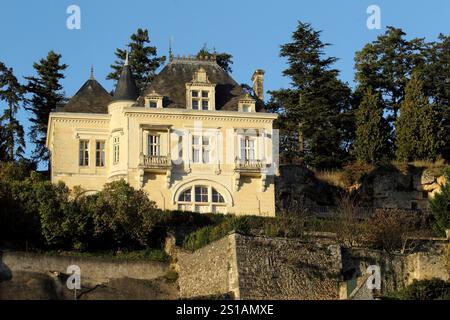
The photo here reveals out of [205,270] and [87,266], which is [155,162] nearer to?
[87,266]

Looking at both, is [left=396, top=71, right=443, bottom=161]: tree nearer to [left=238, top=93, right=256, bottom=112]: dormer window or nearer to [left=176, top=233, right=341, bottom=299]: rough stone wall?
[left=238, top=93, right=256, bottom=112]: dormer window

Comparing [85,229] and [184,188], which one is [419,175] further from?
[85,229]

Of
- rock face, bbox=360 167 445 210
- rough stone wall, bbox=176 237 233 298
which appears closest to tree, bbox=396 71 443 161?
rock face, bbox=360 167 445 210

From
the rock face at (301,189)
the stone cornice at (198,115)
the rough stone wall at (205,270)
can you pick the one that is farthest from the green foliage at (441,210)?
the rough stone wall at (205,270)

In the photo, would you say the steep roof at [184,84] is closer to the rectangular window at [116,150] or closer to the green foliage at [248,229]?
the rectangular window at [116,150]

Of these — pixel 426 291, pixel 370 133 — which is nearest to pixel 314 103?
pixel 370 133

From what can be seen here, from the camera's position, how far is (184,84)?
65.7 meters

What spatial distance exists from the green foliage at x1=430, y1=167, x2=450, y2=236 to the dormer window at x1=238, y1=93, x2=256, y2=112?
9851 mm

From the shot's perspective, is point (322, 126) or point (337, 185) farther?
point (322, 126)

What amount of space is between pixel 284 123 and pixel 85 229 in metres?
21.7

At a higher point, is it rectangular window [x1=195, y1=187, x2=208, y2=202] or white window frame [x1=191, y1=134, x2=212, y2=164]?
white window frame [x1=191, y1=134, x2=212, y2=164]

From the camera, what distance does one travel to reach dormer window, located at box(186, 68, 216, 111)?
64.4 metres

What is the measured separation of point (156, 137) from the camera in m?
63.5
